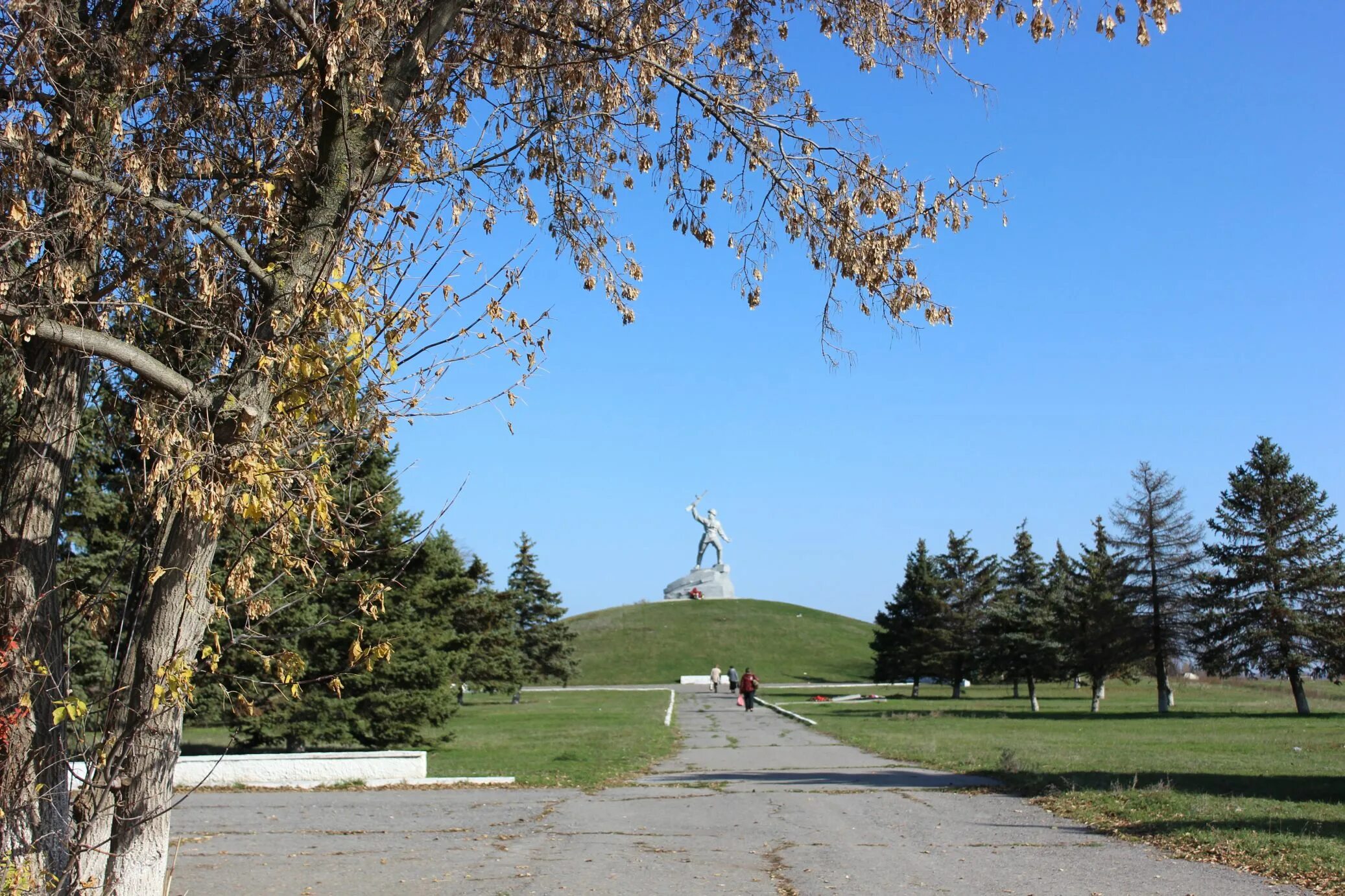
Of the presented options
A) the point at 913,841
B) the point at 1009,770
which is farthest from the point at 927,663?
the point at 913,841

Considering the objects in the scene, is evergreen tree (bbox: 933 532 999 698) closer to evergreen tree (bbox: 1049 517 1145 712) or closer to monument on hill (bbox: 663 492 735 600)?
evergreen tree (bbox: 1049 517 1145 712)

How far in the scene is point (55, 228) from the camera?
560 cm

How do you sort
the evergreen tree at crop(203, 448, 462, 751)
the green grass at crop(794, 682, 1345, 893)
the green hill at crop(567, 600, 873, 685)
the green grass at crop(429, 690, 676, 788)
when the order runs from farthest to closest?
1. the green hill at crop(567, 600, 873, 685)
2. the evergreen tree at crop(203, 448, 462, 751)
3. the green grass at crop(429, 690, 676, 788)
4. the green grass at crop(794, 682, 1345, 893)

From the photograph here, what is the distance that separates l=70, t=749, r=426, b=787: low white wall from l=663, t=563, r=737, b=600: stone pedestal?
292 ft

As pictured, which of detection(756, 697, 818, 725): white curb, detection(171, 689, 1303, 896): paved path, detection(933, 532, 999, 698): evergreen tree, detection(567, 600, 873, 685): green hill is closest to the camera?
detection(171, 689, 1303, 896): paved path

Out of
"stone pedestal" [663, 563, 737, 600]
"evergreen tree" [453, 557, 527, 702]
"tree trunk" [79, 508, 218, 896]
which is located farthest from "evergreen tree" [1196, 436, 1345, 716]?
"stone pedestal" [663, 563, 737, 600]

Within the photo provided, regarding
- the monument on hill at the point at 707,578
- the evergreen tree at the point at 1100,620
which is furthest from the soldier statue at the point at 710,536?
the evergreen tree at the point at 1100,620

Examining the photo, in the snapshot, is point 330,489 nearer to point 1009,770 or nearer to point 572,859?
point 572,859

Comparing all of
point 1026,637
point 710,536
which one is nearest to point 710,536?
point 710,536

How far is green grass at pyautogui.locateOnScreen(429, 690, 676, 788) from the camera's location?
16781 millimetres

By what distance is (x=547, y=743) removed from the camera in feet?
76.8

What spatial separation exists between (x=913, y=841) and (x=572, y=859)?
3217 mm

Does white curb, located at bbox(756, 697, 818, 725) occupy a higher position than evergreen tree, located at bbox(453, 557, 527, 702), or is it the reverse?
evergreen tree, located at bbox(453, 557, 527, 702)

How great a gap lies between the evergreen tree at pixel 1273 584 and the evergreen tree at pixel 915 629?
50.5ft
